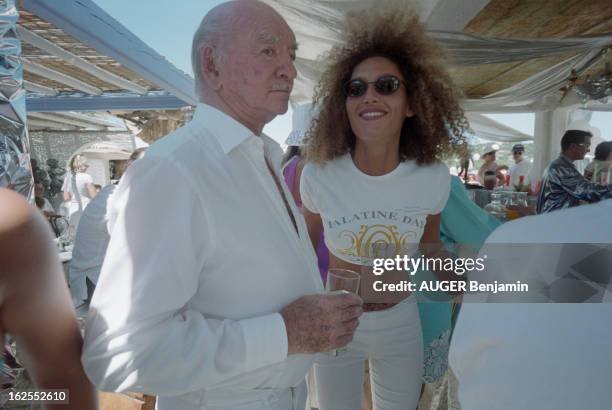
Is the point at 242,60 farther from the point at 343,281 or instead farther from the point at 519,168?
the point at 519,168

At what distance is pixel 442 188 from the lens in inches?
73.0

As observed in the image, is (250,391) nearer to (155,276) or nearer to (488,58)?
(155,276)

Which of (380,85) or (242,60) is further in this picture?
(380,85)

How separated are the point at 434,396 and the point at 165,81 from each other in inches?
208

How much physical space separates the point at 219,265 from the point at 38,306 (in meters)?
0.39

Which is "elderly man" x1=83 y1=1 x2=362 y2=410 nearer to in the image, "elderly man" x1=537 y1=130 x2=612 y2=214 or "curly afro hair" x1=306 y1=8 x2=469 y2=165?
"curly afro hair" x1=306 y1=8 x2=469 y2=165

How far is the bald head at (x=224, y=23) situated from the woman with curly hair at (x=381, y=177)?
83cm

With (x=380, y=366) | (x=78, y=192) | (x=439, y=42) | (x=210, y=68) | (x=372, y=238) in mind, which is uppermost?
(x=439, y=42)

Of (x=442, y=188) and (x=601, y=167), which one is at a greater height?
(x=601, y=167)

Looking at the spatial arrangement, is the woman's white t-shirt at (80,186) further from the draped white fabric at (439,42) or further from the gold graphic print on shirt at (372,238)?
the gold graphic print on shirt at (372,238)

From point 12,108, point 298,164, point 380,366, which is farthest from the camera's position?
Result: point 298,164

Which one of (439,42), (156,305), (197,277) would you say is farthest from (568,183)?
(156,305)

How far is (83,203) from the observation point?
7.62 meters

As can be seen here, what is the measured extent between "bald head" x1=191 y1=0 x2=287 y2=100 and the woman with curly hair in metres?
0.83
